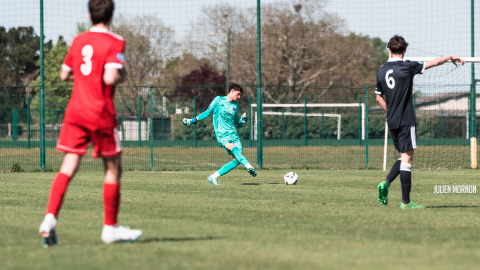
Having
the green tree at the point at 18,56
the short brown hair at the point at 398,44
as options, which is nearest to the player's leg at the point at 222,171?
the short brown hair at the point at 398,44

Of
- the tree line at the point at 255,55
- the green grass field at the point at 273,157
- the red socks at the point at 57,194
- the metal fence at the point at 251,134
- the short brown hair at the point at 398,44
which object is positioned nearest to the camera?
the red socks at the point at 57,194

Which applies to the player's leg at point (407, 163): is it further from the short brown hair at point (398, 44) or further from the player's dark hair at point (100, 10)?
the player's dark hair at point (100, 10)

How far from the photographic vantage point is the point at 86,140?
5078mm

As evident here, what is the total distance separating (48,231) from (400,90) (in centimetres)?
480

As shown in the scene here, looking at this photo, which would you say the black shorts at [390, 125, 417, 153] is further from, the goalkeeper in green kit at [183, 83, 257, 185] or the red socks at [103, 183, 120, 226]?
the goalkeeper in green kit at [183, 83, 257, 185]

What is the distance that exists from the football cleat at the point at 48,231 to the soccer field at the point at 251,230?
3.8 inches

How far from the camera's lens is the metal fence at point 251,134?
19.3 meters

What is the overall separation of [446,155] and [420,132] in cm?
857

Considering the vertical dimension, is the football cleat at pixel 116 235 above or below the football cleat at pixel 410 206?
above

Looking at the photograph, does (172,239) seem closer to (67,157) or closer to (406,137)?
(67,157)

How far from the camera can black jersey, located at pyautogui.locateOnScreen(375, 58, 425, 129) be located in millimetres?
7691

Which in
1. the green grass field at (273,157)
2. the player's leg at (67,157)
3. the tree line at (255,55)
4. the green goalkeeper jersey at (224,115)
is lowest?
the green grass field at (273,157)

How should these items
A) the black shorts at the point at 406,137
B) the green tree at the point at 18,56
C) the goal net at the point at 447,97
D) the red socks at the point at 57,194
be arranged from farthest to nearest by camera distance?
the green tree at the point at 18,56, the goal net at the point at 447,97, the black shorts at the point at 406,137, the red socks at the point at 57,194

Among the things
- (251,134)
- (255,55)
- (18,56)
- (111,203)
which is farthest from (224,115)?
(18,56)
